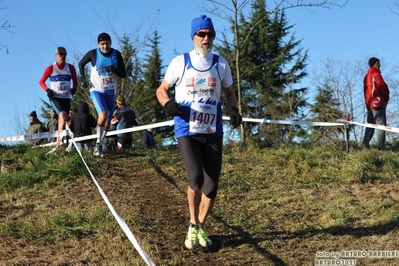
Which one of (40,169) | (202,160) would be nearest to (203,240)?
(202,160)

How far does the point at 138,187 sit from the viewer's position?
7.33 m

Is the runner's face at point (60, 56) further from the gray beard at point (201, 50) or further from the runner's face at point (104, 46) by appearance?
the gray beard at point (201, 50)

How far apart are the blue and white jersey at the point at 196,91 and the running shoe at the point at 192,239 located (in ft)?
3.18

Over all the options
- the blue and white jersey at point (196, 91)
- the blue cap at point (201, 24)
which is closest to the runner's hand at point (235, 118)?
the blue and white jersey at point (196, 91)

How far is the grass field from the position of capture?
4.76 metres

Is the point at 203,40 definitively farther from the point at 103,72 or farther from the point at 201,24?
the point at 103,72

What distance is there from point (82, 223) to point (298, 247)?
8.16 feet

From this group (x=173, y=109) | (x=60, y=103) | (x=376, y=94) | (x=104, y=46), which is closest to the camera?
(x=173, y=109)

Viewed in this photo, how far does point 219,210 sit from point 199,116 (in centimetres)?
180

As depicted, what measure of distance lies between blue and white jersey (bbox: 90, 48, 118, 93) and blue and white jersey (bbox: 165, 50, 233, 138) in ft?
12.5

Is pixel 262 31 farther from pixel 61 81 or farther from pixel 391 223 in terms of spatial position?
pixel 391 223

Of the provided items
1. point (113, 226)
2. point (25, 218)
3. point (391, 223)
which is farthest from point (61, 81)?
point (391, 223)

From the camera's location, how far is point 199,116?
15.9 feet

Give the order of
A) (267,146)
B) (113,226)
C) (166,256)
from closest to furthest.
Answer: (166,256) → (113,226) → (267,146)
